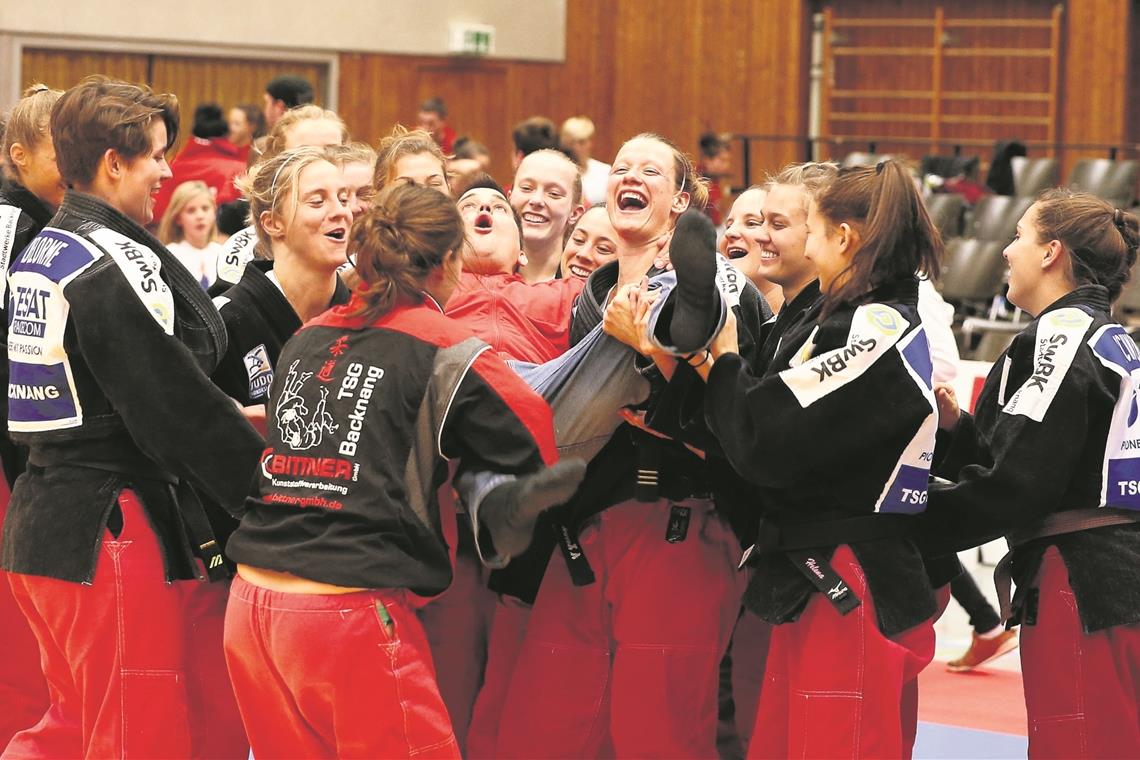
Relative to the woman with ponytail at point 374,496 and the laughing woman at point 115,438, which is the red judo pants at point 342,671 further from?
the laughing woman at point 115,438

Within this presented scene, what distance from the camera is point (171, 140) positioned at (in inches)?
137

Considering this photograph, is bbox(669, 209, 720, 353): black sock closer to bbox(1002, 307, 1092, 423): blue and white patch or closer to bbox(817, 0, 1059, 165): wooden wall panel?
bbox(1002, 307, 1092, 423): blue and white patch

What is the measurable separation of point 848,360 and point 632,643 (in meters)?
0.94

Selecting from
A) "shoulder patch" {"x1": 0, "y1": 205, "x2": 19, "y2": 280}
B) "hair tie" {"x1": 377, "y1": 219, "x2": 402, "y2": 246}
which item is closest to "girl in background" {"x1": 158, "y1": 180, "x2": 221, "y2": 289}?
"shoulder patch" {"x1": 0, "y1": 205, "x2": 19, "y2": 280}

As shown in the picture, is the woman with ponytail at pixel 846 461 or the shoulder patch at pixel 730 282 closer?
the woman with ponytail at pixel 846 461

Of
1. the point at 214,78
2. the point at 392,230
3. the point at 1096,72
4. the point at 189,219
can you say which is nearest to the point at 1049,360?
the point at 392,230

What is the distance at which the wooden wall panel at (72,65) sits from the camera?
13.7m

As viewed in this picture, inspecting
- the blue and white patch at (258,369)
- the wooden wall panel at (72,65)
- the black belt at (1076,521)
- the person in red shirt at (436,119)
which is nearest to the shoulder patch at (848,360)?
the black belt at (1076,521)

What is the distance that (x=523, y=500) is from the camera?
2.82m

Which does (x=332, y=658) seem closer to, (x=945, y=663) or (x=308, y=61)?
A: (x=945, y=663)

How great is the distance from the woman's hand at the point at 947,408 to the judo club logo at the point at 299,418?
4.76 feet

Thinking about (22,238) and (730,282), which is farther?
(22,238)

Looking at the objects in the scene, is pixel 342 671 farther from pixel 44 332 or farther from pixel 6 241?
pixel 6 241

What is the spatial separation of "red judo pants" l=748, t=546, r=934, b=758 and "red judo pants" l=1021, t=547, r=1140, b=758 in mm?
545
